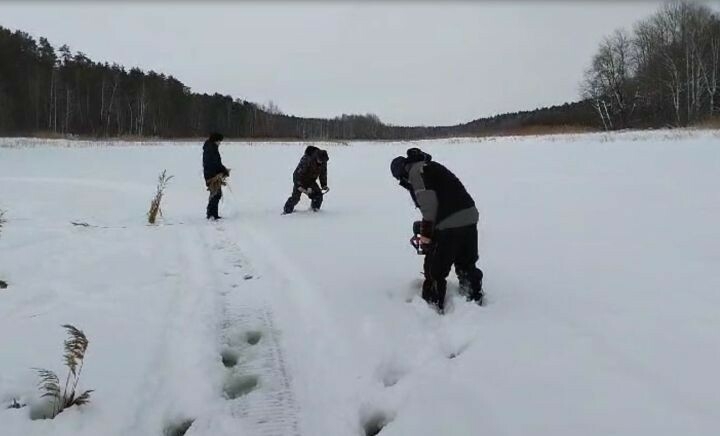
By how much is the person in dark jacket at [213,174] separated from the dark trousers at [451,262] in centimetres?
640

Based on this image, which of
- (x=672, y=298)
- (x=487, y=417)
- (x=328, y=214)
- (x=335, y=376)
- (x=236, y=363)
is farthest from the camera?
(x=328, y=214)

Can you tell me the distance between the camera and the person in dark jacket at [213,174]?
9961mm

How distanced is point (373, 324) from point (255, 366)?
104 centimetres

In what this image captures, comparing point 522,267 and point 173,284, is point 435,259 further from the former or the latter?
point 173,284

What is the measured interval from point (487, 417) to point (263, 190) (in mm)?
14018

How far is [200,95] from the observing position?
237ft

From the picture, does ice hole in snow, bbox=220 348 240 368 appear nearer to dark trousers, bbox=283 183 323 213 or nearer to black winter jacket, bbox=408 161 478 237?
black winter jacket, bbox=408 161 478 237

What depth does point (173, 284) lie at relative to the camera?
5.39 metres

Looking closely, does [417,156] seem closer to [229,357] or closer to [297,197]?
[229,357]

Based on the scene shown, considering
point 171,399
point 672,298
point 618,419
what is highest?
point 672,298

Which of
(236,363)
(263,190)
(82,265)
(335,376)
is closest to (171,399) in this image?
(236,363)

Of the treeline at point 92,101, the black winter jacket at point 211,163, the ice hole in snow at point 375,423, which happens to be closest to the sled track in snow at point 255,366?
the ice hole in snow at point 375,423

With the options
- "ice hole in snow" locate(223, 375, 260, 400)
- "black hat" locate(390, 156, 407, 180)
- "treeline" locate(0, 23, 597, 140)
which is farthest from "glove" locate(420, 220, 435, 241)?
"treeline" locate(0, 23, 597, 140)

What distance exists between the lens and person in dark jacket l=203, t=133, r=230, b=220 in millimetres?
9961
